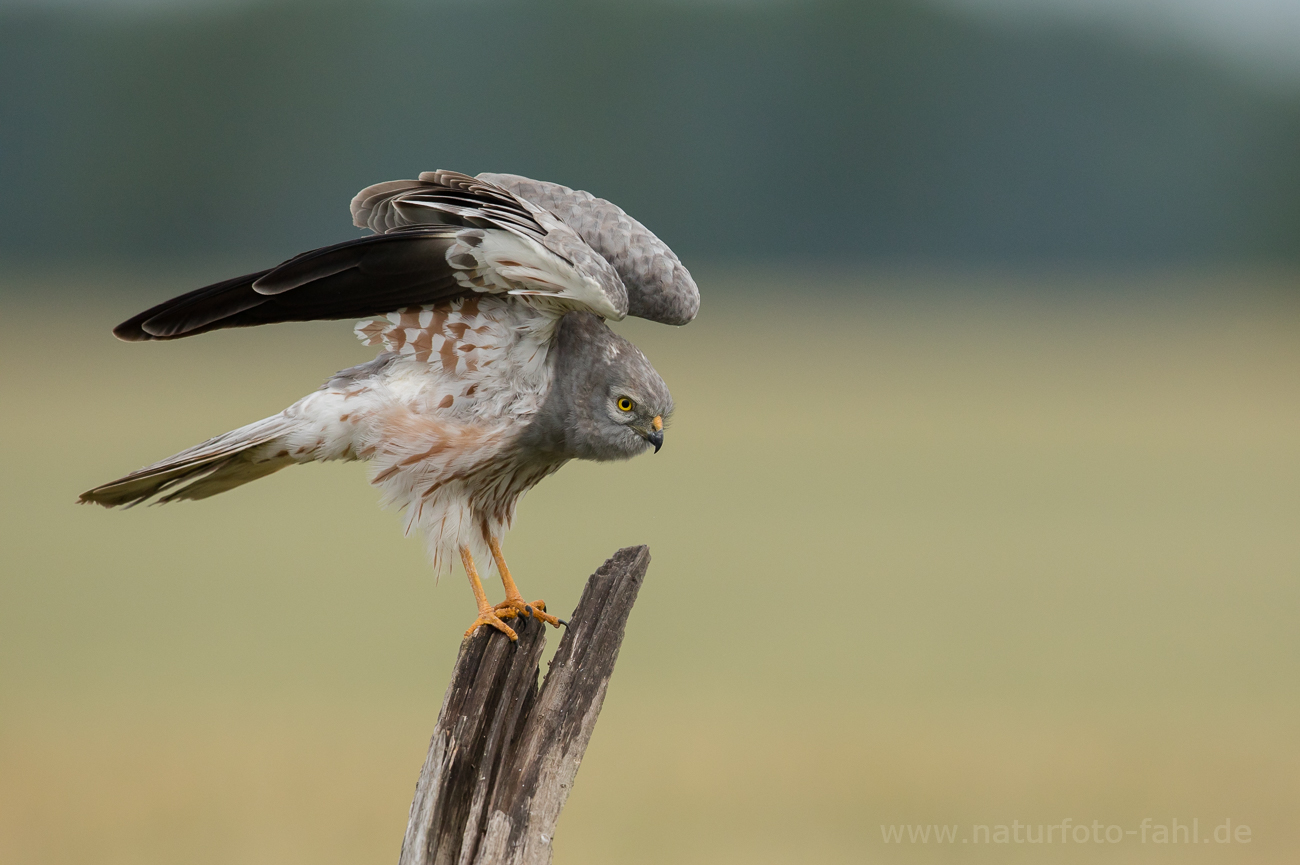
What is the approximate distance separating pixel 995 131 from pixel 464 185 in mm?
48477

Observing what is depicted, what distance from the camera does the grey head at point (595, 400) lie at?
164 inches

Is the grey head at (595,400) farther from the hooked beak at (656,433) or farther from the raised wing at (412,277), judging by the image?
the raised wing at (412,277)

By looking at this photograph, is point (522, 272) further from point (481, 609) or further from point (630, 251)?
point (481, 609)

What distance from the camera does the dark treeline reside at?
1625 inches

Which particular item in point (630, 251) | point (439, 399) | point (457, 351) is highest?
point (630, 251)

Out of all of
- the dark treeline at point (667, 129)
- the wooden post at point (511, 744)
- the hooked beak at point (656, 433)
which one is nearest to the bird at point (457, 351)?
the hooked beak at point (656, 433)

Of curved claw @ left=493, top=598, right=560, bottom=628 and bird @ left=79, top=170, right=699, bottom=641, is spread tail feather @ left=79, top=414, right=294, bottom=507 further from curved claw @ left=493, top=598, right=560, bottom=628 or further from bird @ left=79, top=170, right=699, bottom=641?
curved claw @ left=493, top=598, right=560, bottom=628

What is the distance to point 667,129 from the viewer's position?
42156 millimetres

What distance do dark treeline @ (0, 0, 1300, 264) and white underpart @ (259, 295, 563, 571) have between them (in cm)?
3425

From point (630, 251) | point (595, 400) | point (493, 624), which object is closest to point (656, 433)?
point (595, 400)

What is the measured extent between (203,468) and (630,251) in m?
1.80

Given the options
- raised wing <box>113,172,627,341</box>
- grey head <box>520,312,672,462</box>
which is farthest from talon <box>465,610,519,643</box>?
raised wing <box>113,172,627,341</box>

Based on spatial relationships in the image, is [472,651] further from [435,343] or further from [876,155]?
[876,155]

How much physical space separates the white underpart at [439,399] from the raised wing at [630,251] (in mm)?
464
